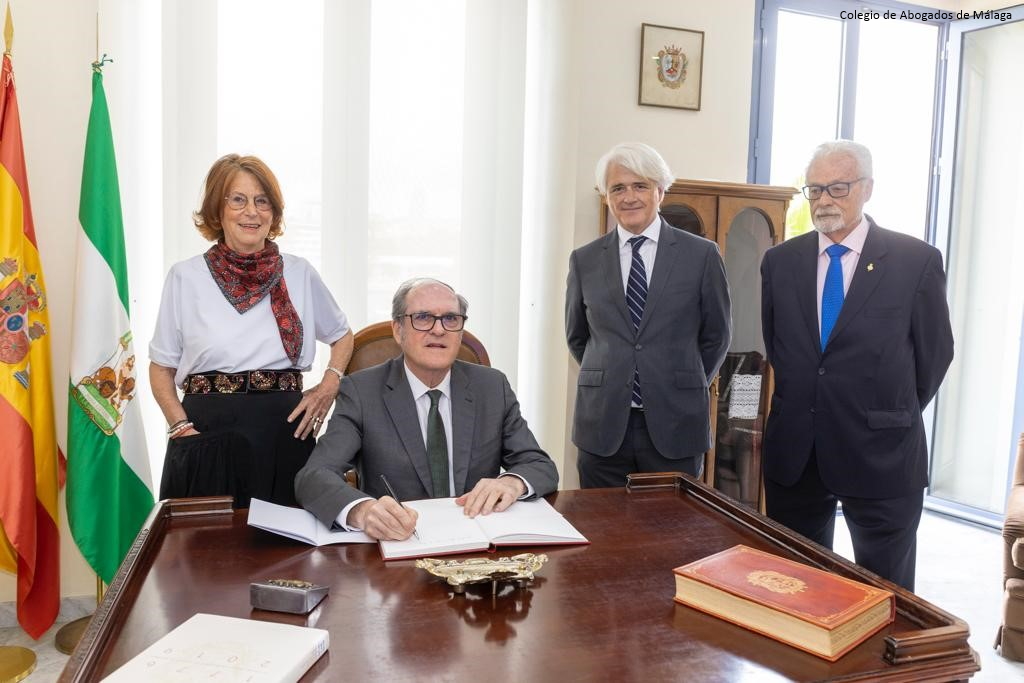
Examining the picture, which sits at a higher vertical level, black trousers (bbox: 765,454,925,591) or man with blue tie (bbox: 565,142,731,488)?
man with blue tie (bbox: 565,142,731,488)

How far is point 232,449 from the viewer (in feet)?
7.26

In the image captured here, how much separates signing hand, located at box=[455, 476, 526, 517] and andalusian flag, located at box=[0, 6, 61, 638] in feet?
5.92

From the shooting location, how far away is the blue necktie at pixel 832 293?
7.76 feet

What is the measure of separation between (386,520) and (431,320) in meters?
0.59

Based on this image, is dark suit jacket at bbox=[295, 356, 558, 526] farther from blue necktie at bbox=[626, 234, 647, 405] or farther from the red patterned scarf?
blue necktie at bbox=[626, 234, 647, 405]

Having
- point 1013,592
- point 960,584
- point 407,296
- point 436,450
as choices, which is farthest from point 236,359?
point 960,584

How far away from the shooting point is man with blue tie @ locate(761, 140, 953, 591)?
231 cm

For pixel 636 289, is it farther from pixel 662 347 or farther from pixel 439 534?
pixel 439 534

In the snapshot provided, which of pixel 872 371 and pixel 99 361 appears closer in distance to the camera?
pixel 872 371

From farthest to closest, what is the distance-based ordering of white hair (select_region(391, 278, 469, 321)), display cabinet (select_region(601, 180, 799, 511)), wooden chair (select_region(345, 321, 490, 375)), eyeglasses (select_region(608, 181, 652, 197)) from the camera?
Result: display cabinet (select_region(601, 180, 799, 511)) < eyeglasses (select_region(608, 181, 652, 197)) < wooden chair (select_region(345, 321, 490, 375)) < white hair (select_region(391, 278, 469, 321))

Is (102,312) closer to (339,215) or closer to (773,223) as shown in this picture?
(339,215)

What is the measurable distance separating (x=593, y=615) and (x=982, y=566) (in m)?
3.50

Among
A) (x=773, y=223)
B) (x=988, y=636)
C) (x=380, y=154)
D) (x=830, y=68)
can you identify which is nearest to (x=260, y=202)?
(x=380, y=154)

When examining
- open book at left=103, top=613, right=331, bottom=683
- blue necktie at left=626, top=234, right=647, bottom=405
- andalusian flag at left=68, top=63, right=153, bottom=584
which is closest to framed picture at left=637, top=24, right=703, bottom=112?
blue necktie at left=626, top=234, right=647, bottom=405
